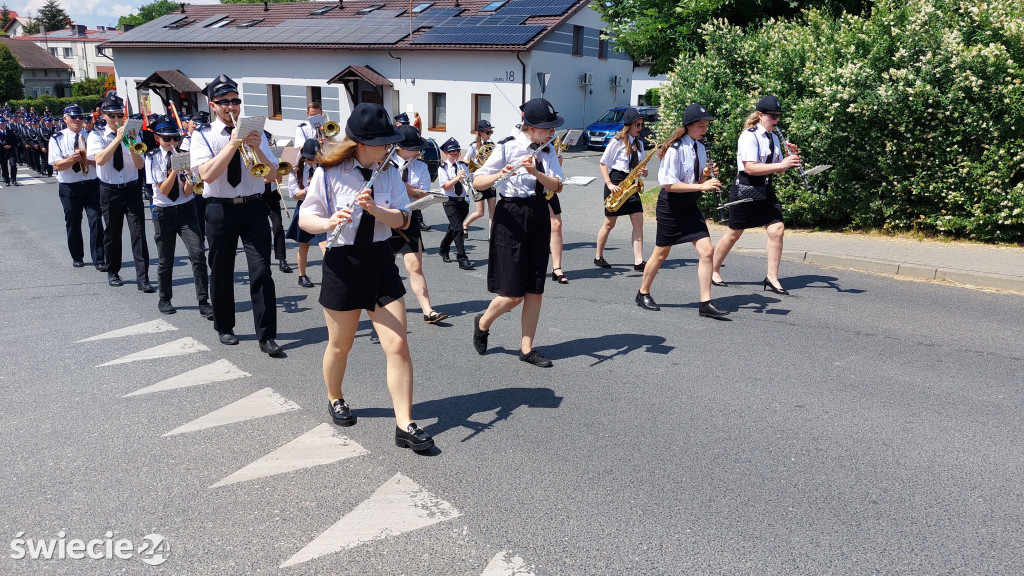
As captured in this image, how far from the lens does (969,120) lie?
9.88m

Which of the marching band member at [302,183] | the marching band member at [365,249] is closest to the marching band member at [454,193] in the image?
the marching band member at [302,183]

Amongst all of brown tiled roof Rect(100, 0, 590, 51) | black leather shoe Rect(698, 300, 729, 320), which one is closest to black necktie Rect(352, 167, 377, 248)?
black leather shoe Rect(698, 300, 729, 320)

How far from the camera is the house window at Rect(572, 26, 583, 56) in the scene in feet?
105

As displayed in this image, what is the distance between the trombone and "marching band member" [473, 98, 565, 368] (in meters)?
1.61

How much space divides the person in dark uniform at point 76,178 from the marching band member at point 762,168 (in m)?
7.34

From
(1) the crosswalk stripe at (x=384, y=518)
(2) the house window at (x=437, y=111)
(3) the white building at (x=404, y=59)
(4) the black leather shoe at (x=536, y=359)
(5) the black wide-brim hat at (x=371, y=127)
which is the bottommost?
(1) the crosswalk stripe at (x=384, y=518)

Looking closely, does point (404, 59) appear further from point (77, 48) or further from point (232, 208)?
point (77, 48)

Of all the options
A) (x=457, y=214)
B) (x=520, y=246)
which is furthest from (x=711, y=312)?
(x=457, y=214)

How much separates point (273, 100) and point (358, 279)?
34919 mm

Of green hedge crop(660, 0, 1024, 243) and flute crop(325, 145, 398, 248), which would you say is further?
green hedge crop(660, 0, 1024, 243)

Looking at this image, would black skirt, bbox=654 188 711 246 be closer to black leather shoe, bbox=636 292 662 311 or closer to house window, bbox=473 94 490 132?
black leather shoe, bbox=636 292 662 311

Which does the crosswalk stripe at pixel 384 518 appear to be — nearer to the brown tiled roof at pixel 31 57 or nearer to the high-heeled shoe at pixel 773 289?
the high-heeled shoe at pixel 773 289

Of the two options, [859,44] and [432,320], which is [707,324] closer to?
[432,320]

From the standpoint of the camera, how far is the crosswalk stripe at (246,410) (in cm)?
486
